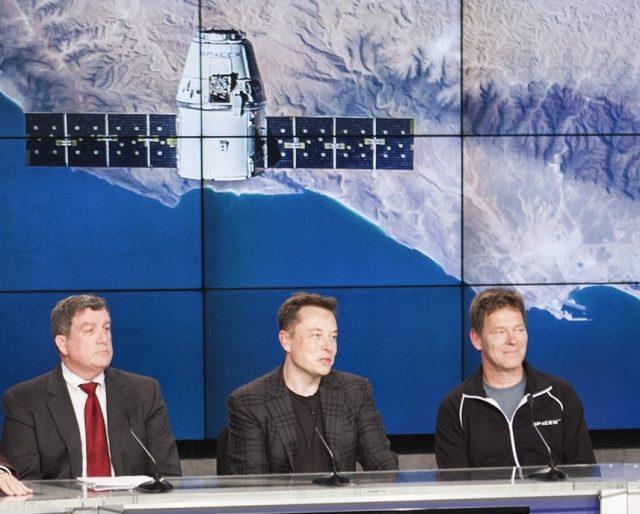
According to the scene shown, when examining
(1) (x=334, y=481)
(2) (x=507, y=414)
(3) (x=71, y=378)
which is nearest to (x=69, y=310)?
(3) (x=71, y=378)

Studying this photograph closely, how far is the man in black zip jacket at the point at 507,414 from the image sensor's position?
376cm

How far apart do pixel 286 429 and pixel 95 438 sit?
62 centimetres

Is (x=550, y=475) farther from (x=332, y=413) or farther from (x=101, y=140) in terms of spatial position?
(x=101, y=140)

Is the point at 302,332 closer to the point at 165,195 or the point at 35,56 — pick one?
the point at 165,195

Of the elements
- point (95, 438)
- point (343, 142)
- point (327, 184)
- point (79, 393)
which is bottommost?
point (95, 438)

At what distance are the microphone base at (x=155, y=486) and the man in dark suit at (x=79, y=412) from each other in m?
0.85

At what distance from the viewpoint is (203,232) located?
5.30 meters

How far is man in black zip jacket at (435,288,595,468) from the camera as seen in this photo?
12.3ft

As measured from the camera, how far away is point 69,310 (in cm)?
385

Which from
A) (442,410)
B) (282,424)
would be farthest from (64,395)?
(442,410)

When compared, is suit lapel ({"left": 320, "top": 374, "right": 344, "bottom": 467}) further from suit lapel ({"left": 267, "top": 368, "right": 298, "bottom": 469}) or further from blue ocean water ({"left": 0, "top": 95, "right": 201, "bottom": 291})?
blue ocean water ({"left": 0, "top": 95, "right": 201, "bottom": 291})

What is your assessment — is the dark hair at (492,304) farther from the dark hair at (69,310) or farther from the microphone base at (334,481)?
the dark hair at (69,310)

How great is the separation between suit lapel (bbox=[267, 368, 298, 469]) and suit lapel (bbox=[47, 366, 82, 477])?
62 cm

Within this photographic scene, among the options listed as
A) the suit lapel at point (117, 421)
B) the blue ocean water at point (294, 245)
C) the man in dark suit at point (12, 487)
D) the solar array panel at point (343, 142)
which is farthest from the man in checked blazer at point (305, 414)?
the solar array panel at point (343, 142)
